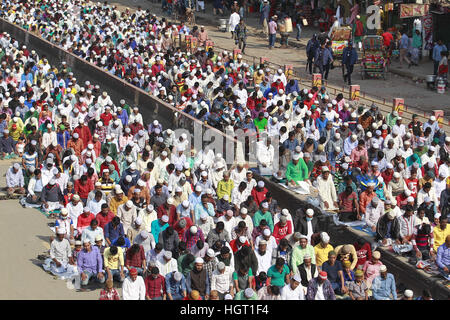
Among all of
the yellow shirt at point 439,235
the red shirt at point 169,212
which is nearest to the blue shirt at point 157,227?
the red shirt at point 169,212

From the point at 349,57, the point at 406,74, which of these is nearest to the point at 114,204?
the point at 349,57

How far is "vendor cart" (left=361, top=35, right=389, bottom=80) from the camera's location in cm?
2795

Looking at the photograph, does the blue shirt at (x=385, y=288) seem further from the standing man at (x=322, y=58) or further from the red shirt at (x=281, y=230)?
the standing man at (x=322, y=58)

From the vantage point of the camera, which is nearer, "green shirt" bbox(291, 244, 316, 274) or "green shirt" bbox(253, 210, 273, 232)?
"green shirt" bbox(291, 244, 316, 274)

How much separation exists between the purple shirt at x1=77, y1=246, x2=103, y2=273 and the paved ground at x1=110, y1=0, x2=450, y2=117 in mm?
12428

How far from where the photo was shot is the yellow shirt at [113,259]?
1484cm

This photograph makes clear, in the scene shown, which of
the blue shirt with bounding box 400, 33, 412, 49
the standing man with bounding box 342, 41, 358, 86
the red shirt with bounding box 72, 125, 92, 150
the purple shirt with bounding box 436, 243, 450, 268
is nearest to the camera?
the purple shirt with bounding box 436, 243, 450, 268

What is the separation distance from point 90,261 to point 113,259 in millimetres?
376

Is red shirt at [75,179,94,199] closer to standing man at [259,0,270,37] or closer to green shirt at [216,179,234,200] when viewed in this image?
green shirt at [216,179,234,200]

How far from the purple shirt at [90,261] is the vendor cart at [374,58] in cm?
1517

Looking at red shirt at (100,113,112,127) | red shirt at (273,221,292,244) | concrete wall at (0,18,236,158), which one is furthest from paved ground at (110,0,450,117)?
red shirt at (273,221,292,244)

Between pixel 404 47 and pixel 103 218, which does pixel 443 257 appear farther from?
pixel 404 47

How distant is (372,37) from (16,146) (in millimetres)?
11621

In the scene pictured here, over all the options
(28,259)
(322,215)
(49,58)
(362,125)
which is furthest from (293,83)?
(49,58)
